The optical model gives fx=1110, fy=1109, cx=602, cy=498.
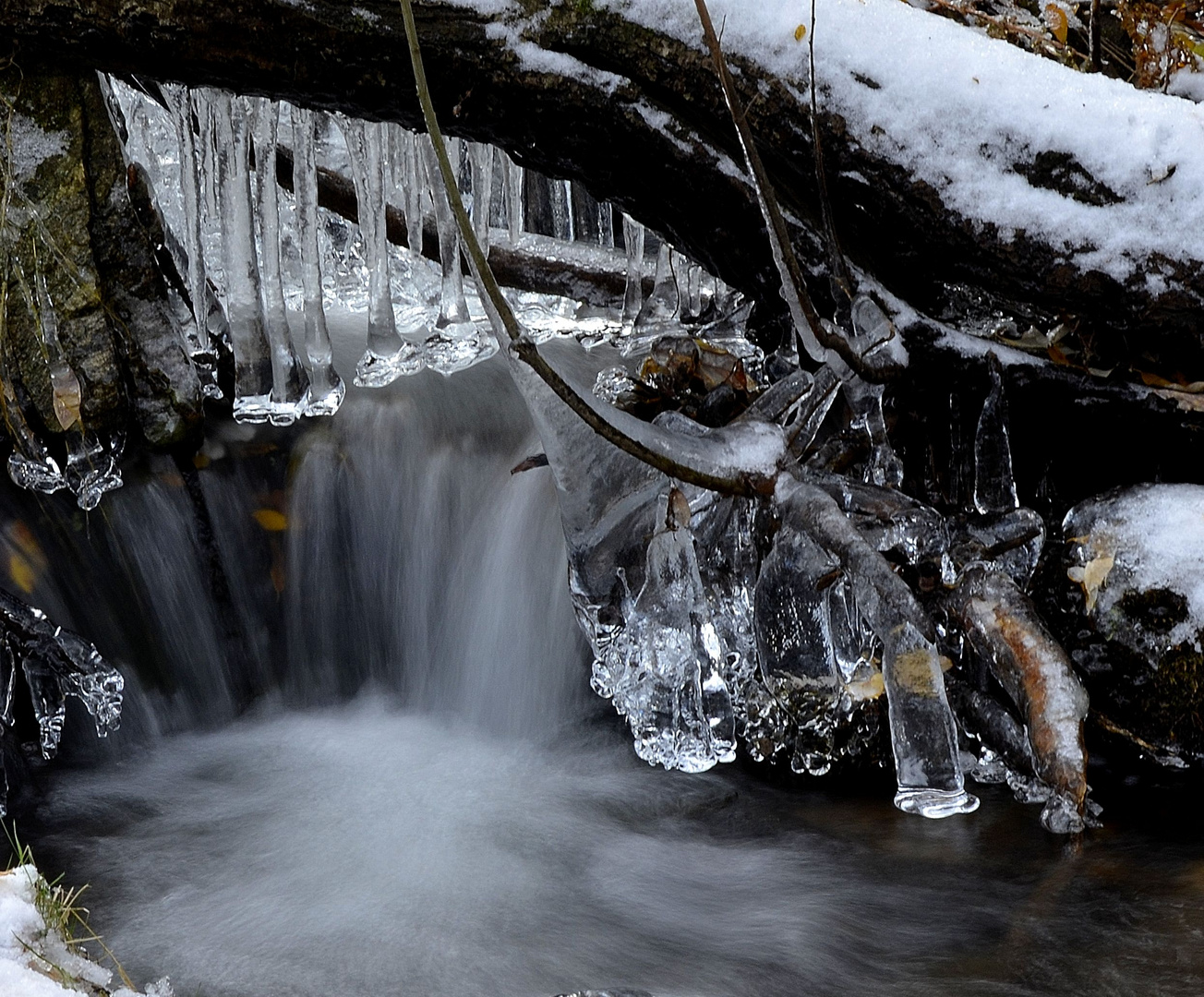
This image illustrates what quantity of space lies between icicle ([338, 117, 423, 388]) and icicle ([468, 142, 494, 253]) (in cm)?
40

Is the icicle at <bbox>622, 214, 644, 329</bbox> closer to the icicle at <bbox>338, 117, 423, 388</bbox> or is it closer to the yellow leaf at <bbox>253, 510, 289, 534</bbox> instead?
the icicle at <bbox>338, 117, 423, 388</bbox>

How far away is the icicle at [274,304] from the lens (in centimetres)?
357

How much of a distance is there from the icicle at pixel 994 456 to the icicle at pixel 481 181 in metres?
2.05

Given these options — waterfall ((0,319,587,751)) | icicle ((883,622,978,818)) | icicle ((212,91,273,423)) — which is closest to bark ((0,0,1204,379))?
icicle ((212,91,273,423))

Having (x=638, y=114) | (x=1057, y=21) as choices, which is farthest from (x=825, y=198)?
(x=1057, y=21)

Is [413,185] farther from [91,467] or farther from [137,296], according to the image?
[91,467]

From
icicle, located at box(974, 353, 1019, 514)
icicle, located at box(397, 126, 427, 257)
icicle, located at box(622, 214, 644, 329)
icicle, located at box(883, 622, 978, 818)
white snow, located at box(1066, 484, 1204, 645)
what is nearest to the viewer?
icicle, located at box(883, 622, 978, 818)

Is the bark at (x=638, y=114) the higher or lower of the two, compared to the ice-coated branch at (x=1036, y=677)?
higher

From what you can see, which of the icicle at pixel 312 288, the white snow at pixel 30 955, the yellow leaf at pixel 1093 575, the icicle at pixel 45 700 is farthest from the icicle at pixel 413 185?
the white snow at pixel 30 955

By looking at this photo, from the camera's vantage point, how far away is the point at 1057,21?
419 cm

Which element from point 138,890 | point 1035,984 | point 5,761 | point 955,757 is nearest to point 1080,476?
point 955,757

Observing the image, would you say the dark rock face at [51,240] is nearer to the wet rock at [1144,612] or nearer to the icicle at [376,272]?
the icicle at [376,272]

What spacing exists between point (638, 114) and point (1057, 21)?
230cm

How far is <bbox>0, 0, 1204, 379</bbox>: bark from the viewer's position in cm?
266
